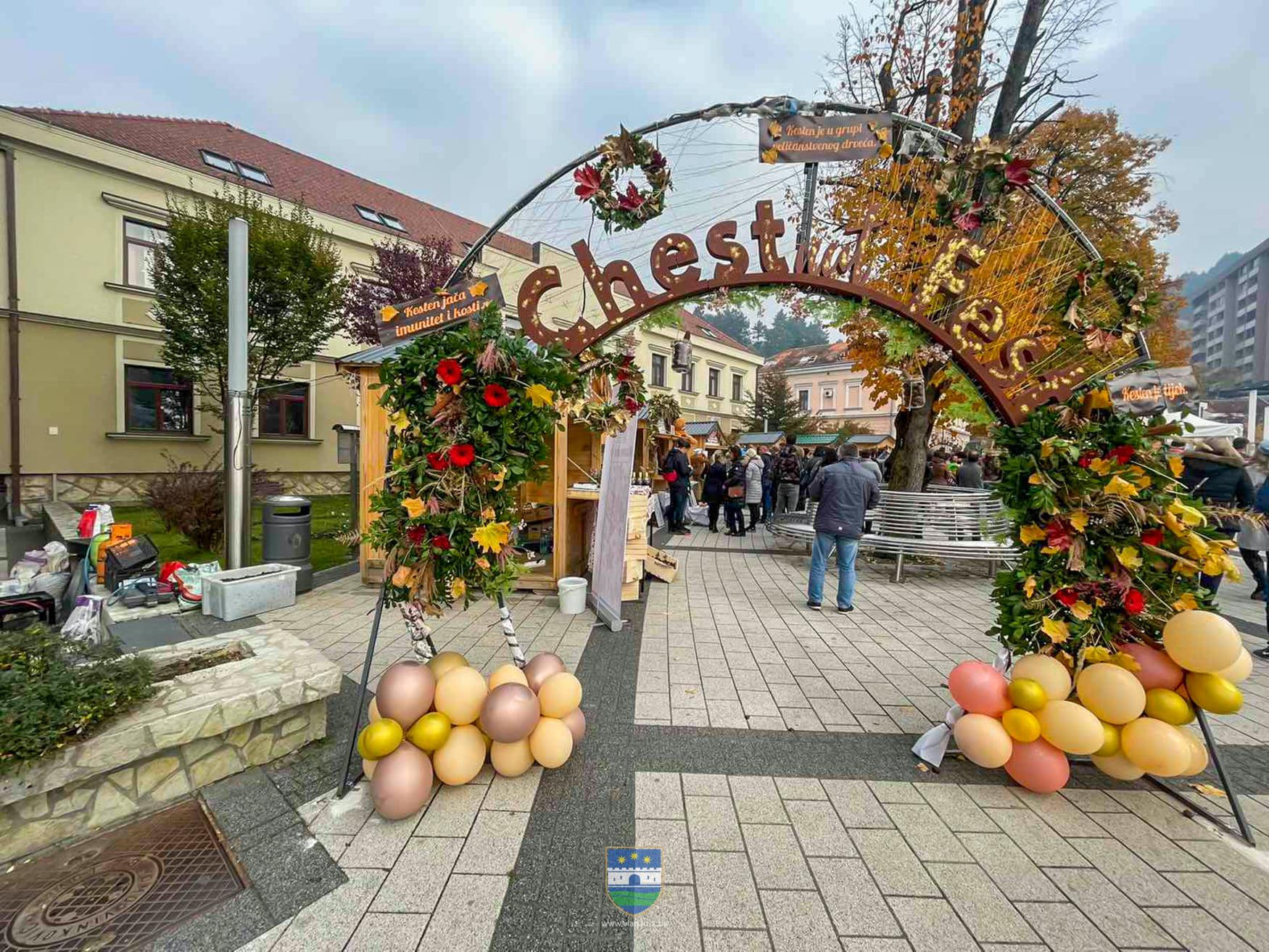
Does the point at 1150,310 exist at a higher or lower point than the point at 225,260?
lower

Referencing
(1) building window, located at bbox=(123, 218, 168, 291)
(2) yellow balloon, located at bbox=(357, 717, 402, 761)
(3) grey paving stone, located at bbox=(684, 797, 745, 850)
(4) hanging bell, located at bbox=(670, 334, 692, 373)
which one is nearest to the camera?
(3) grey paving stone, located at bbox=(684, 797, 745, 850)

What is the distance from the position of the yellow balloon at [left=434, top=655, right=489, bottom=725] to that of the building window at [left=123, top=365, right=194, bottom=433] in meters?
14.9

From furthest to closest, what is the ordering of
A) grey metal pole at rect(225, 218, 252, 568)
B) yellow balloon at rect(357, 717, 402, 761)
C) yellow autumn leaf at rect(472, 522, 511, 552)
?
grey metal pole at rect(225, 218, 252, 568)
yellow autumn leaf at rect(472, 522, 511, 552)
yellow balloon at rect(357, 717, 402, 761)

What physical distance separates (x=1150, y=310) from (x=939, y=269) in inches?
50.6

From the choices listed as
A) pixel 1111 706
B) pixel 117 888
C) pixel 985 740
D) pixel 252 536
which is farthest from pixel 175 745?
pixel 252 536

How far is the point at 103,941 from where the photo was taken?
1660 mm

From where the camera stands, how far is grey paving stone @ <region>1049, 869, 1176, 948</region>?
1709mm

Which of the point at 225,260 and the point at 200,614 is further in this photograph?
the point at 225,260

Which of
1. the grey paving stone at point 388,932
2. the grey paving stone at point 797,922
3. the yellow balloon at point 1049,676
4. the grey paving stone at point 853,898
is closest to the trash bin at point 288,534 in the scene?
the grey paving stone at point 388,932

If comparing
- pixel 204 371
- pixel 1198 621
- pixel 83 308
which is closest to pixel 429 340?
pixel 1198 621

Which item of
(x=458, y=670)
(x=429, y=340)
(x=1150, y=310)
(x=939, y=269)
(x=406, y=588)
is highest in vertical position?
(x=939, y=269)

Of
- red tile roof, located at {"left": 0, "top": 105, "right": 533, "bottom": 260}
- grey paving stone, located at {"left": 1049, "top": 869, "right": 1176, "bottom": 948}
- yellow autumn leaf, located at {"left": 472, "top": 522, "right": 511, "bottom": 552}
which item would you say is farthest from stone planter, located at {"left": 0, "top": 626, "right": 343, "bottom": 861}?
red tile roof, located at {"left": 0, "top": 105, "right": 533, "bottom": 260}

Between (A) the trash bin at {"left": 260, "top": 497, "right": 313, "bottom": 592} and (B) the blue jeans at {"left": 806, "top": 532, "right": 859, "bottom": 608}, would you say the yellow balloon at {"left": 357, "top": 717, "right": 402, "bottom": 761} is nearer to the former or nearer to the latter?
(A) the trash bin at {"left": 260, "top": 497, "right": 313, "bottom": 592}

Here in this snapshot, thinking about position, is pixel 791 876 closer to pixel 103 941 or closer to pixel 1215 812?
pixel 1215 812
